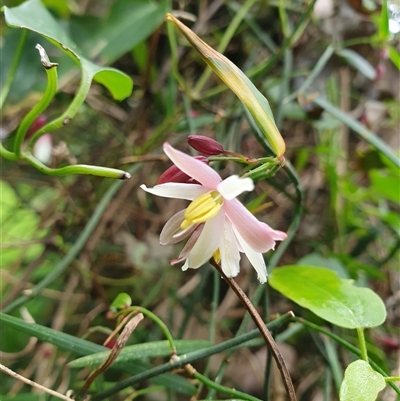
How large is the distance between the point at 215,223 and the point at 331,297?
0.14 meters

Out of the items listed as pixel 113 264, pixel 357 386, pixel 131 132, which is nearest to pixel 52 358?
pixel 113 264

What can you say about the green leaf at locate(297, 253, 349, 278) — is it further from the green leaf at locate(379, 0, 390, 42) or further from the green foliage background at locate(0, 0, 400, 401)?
the green leaf at locate(379, 0, 390, 42)

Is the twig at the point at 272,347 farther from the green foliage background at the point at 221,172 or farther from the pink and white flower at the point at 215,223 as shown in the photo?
the green foliage background at the point at 221,172

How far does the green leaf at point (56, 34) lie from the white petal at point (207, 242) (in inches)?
6.6

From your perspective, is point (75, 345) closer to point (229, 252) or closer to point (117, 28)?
point (229, 252)

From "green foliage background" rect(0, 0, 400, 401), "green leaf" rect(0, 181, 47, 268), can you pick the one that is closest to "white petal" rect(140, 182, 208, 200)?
"green foliage background" rect(0, 0, 400, 401)

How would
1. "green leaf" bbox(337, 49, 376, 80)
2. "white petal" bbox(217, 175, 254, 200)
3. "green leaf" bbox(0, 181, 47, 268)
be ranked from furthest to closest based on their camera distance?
1. "green leaf" bbox(0, 181, 47, 268)
2. "green leaf" bbox(337, 49, 376, 80)
3. "white petal" bbox(217, 175, 254, 200)

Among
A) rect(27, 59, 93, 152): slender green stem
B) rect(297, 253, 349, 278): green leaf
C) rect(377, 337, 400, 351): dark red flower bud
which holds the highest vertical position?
rect(27, 59, 93, 152): slender green stem

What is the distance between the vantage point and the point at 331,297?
1.10ft

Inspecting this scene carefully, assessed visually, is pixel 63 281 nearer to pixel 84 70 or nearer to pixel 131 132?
pixel 131 132

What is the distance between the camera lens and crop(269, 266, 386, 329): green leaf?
0.31 meters

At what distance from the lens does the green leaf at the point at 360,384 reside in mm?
246

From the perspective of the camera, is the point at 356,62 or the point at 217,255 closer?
the point at 217,255

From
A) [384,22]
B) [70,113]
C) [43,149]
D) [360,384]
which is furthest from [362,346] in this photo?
[43,149]
